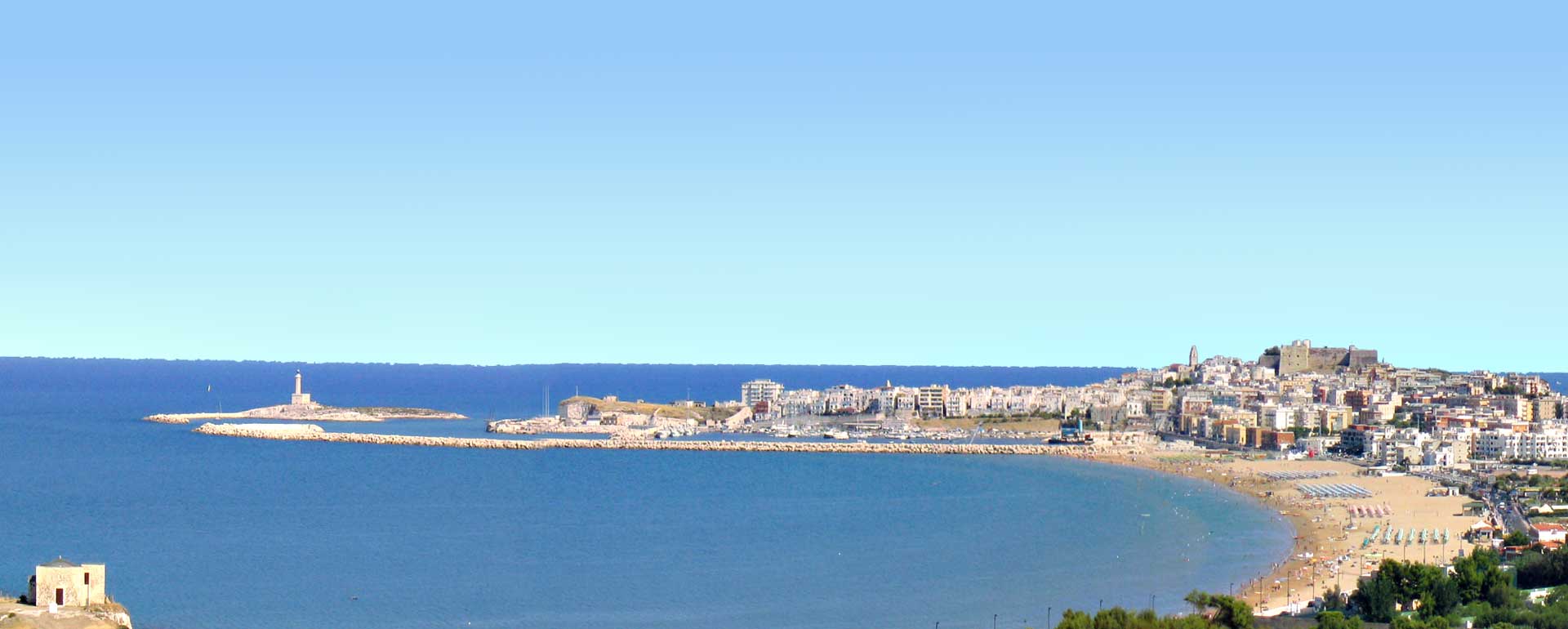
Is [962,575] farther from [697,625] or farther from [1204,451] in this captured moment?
[1204,451]

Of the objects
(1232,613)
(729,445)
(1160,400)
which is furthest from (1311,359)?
(1232,613)

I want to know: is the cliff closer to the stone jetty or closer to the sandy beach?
the sandy beach

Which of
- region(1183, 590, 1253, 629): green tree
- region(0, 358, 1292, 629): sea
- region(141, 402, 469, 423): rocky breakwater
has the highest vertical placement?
region(141, 402, 469, 423): rocky breakwater

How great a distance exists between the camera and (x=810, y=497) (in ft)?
153

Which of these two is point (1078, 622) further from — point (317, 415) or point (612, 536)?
point (317, 415)


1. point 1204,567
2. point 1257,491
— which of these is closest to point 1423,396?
point 1257,491

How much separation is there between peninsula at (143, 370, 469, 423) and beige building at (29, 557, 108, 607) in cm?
6205

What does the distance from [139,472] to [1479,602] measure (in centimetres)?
4288

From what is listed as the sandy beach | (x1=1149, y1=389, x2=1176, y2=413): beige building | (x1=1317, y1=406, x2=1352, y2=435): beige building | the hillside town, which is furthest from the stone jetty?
(x1=1149, y1=389, x2=1176, y2=413): beige building

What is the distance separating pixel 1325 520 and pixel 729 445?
3182 cm

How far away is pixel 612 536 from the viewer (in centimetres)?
3725

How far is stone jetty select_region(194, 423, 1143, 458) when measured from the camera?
66.2 m

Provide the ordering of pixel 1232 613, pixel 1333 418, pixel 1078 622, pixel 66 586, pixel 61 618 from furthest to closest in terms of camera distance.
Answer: pixel 1333 418
pixel 66 586
pixel 61 618
pixel 1232 613
pixel 1078 622

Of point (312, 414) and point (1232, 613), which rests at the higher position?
point (312, 414)
